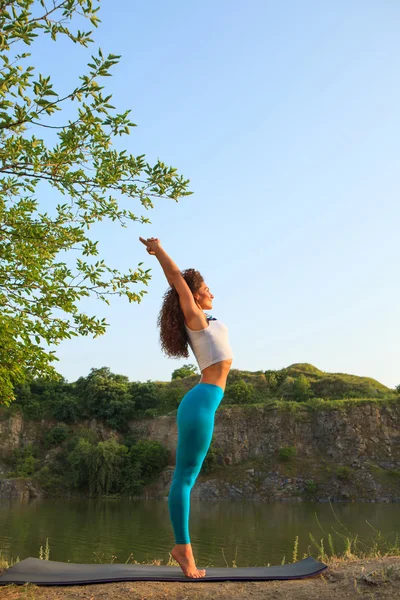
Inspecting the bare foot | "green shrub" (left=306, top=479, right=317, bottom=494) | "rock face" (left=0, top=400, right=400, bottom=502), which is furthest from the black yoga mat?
"rock face" (left=0, top=400, right=400, bottom=502)

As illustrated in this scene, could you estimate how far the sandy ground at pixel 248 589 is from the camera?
3.25m

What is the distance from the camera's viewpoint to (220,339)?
3736mm

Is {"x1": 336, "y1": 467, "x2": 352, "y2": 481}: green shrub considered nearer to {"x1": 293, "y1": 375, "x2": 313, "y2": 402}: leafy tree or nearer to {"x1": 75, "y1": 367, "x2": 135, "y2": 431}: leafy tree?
{"x1": 293, "y1": 375, "x2": 313, "y2": 402}: leafy tree

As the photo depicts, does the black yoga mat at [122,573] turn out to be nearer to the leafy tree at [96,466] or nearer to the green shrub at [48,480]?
the leafy tree at [96,466]

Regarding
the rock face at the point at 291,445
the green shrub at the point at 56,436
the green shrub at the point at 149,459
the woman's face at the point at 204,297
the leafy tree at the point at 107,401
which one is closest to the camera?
the woman's face at the point at 204,297

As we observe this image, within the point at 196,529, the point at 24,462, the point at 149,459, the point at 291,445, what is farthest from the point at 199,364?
the point at 24,462

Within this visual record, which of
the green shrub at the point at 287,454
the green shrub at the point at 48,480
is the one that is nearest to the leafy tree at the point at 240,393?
the green shrub at the point at 287,454

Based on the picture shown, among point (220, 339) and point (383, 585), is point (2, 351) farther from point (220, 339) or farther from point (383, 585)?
point (383, 585)

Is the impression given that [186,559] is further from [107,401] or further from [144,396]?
[144,396]

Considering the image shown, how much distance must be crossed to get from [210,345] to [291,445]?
34.7m

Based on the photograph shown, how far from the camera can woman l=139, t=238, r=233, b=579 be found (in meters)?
3.56

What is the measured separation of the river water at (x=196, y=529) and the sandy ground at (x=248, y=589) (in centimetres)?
732

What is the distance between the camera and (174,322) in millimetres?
3887

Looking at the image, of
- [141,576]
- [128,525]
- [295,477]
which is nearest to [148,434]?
[295,477]
